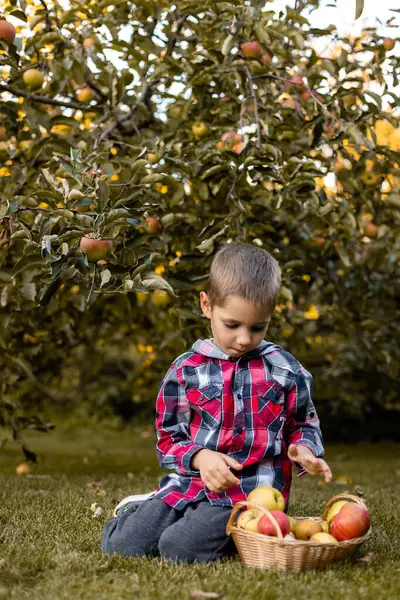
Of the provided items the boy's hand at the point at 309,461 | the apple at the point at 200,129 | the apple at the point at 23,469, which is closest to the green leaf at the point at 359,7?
the apple at the point at 200,129

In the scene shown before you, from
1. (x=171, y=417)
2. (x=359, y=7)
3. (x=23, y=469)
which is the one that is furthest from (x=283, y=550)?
(x=23, y=469)

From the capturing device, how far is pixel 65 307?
181 inches

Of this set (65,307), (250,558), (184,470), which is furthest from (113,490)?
(250,558)

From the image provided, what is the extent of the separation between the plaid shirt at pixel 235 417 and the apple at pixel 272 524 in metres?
0.28

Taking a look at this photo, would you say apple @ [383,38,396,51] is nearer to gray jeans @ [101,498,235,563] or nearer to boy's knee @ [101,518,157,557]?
gray jeans @ [101,498,235,563]

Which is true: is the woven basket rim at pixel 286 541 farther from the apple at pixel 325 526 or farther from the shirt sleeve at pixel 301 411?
the shirt sleeve at pixel 301 411

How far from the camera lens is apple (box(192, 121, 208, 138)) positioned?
155 inches

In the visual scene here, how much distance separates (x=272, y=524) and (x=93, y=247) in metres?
1.23

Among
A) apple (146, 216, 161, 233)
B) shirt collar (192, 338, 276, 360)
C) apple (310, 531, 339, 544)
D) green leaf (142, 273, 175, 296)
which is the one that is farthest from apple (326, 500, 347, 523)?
apple (146, 216, 161, 233)

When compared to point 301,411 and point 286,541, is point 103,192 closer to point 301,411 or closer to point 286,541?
point 301,411

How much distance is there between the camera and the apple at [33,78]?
3863mm

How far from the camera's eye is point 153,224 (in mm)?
3896

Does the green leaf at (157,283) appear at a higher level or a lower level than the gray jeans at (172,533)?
higher

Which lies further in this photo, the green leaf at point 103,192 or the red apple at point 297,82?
the red apple at point 297,82
